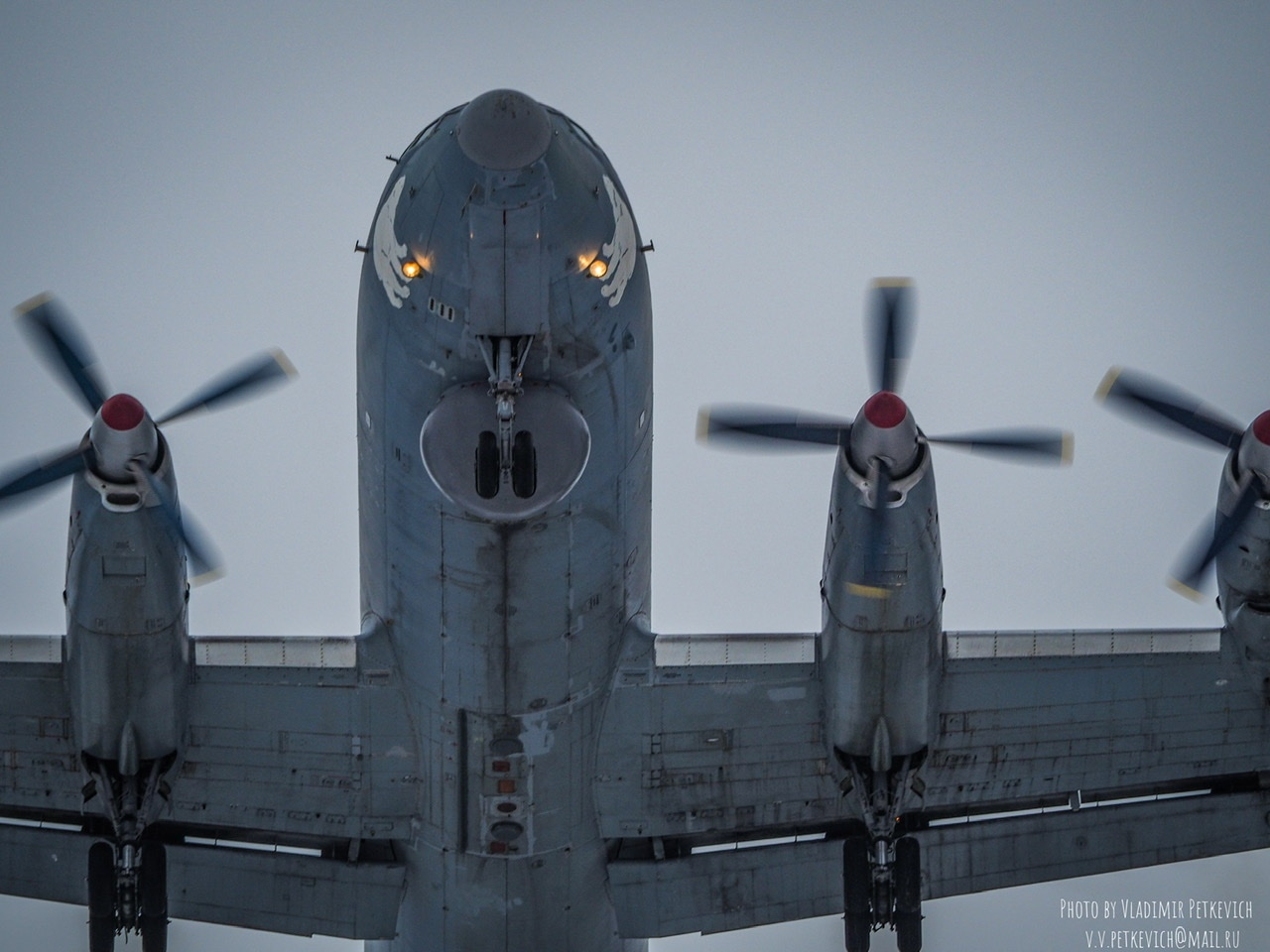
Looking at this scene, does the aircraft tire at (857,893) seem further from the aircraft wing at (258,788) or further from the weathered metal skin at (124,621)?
the weathered metal skin at (124,621)

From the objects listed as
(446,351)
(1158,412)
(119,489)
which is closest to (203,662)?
(119,489)

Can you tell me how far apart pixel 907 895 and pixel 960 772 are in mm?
2073

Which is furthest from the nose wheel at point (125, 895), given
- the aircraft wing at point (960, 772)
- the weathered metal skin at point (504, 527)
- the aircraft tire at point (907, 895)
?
the aircraft tire at point (907, 895)

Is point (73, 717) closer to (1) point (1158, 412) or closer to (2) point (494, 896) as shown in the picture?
(2) point (494, 896)

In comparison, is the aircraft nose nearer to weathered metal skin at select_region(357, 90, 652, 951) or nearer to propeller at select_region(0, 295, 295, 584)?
weathered metal skin at select_region(357, 90, 652, 951)

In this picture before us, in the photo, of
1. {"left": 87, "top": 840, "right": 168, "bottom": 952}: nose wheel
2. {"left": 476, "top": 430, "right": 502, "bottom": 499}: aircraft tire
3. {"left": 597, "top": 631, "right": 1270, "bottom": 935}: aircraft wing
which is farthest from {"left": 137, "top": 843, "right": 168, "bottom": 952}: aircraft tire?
{"left": 476, "top": 430, "right": 502, "bottom": 499}: aircraft tire

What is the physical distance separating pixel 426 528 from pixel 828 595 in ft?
16.4

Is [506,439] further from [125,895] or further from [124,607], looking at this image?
[125,895]

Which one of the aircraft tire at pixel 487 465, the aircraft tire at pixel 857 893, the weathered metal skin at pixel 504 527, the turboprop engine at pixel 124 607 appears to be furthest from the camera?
the aircraft tire at pixel 857 893

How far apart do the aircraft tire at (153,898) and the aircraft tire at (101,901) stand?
15.4 inches

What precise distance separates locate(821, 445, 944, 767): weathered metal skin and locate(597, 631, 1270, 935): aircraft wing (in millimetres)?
1413

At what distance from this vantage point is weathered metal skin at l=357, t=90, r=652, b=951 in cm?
2553

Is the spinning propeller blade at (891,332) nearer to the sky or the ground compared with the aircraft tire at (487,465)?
nearer to the sky

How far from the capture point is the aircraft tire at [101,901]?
29.6 metres
